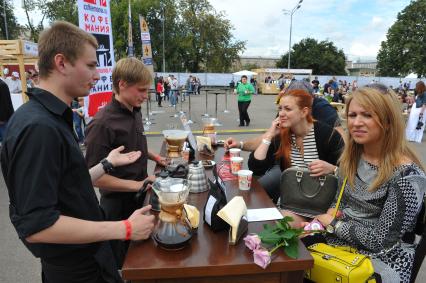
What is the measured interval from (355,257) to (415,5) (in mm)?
55745

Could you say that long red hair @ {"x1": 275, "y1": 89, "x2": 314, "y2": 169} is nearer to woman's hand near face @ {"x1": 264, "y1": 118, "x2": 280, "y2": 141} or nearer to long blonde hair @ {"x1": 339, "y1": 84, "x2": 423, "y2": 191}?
woman's hand near face @ {"x1": 264, "y1": 118, "x2": 280, "y2": 141}

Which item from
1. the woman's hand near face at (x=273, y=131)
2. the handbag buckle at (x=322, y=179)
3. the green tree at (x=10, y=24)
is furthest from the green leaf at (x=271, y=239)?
the green tree at (x=10, y=24)

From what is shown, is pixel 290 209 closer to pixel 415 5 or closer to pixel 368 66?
pixel 415 5

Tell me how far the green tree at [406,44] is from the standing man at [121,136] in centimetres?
5224

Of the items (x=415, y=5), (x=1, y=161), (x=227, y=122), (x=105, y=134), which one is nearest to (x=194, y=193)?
(x=105, y=134)

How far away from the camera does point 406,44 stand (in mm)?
44656

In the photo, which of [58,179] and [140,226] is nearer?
[58,179]

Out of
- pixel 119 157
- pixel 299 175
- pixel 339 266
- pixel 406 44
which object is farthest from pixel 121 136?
pixel 406 44

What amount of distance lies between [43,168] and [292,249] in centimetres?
105

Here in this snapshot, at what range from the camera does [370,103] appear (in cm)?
177

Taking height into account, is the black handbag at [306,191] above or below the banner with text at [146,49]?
below

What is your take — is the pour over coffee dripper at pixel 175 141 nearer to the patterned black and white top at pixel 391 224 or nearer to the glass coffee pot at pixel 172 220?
the glass coffee pot at pixel 172 220

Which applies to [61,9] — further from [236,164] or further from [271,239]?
[271,239]

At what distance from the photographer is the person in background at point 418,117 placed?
8.43 meters
